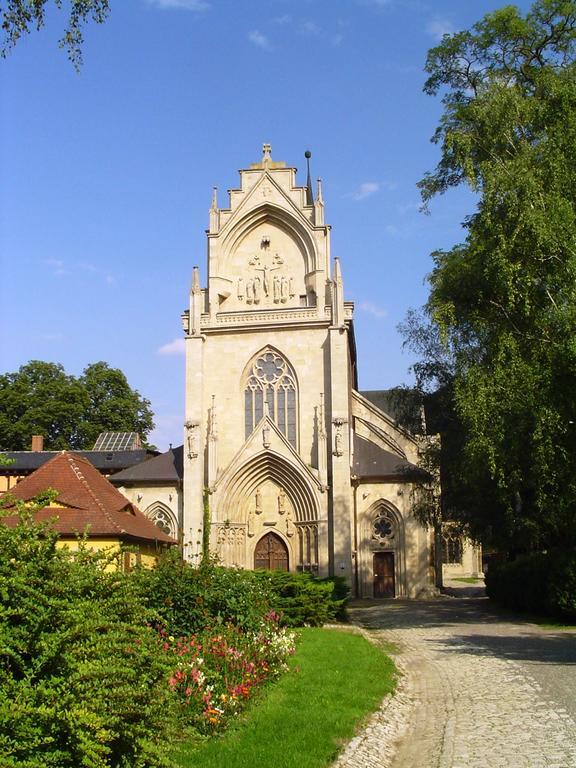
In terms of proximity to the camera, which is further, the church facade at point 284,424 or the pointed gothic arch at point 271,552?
the pointed gothic arch at point 271,552

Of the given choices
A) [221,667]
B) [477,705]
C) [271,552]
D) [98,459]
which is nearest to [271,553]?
[271,552]

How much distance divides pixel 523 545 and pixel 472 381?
7.95 metres

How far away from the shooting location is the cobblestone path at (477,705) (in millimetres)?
8359

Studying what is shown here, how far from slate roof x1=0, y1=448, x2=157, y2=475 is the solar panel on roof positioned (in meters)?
5.14

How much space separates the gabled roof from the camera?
22.9m

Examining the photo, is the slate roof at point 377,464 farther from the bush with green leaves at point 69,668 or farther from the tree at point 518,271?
the bush with green leaves at point 69,668

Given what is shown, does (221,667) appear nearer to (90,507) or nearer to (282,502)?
(90,507)

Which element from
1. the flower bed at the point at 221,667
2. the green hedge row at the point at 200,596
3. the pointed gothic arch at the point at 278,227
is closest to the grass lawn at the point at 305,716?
the flower bed at the point at 221,667

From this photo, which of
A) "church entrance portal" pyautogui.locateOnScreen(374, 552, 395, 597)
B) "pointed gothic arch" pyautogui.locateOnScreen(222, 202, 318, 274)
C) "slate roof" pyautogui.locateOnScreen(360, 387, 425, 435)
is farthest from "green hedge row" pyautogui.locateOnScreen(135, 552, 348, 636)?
"pointed gothic arch" pyautogui.locateOnScreen(222, 202, 318, 274)

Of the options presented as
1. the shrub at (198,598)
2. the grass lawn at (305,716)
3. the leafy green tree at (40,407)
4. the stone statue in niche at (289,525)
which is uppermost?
the leafy green tree at (40,407)

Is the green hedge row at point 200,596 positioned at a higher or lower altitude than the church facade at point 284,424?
lower

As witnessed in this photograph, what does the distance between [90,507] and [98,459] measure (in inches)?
880

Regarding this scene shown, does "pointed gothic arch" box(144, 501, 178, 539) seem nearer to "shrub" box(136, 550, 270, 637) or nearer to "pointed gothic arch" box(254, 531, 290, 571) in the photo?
"pointed gothic arch" box(254, 531, 290, 571)

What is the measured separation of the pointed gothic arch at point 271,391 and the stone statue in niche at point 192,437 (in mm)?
2253
